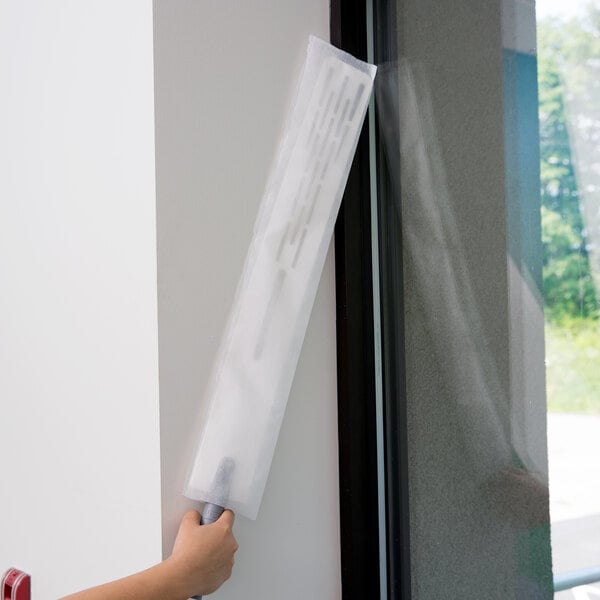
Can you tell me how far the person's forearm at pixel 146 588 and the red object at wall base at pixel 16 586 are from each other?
19.3 inches

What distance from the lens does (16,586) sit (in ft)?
4.56

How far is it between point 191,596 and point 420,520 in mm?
374

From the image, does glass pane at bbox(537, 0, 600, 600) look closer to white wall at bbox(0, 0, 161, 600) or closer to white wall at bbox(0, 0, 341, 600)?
white wall at bbox(0, 0, 341, 600)

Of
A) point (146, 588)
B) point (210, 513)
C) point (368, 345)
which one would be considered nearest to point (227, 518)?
point (210, 513)

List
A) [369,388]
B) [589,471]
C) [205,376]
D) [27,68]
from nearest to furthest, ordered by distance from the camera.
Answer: [589,471]
[205,376]
[369,388]
[27,68]

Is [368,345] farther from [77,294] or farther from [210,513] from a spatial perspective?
[77,294]

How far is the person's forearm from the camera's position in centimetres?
95

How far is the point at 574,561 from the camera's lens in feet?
3.02

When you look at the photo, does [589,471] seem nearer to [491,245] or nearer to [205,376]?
[491,245]

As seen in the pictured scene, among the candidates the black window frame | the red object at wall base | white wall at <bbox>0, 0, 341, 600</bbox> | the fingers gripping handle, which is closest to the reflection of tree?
the black window frame

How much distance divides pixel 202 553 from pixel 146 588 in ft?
0.29

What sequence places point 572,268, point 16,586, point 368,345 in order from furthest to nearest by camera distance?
point 16,586
point 368,345
point 572,268

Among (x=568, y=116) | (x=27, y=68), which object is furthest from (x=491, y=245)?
(x=27, y=68)

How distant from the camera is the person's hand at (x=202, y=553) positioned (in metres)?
1.00
